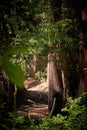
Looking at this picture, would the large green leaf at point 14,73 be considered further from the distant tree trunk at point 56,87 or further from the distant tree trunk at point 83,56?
the distant tree trunk at point 56,87

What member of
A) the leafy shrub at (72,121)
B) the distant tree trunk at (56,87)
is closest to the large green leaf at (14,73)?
the leafy shrub at (72,121)

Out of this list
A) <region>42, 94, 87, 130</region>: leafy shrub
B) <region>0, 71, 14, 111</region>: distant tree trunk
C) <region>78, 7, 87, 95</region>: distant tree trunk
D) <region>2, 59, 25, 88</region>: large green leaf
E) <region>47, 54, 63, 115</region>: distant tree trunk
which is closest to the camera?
<region>2, 59, 25, 88</region>: large green leaf

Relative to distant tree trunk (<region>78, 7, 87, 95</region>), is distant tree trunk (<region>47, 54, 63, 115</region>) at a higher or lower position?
lower

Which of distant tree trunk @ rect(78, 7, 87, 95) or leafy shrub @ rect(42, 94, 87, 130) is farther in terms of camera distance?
distant tree trunk @ rect(78, 7, 87, 95)

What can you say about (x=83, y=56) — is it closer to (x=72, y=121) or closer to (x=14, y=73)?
(x=72, y=121)

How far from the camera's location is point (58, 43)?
923 cm

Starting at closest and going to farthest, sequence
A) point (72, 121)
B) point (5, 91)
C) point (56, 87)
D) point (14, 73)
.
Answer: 1. point (14, 73)
2. point (72, 121)
3. point (5, 91)
4. point (56, 87)

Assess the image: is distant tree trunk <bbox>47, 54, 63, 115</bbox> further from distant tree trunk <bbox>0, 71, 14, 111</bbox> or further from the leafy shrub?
the leafy shrub

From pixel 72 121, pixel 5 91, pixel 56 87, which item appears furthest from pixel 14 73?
pixel 56 87

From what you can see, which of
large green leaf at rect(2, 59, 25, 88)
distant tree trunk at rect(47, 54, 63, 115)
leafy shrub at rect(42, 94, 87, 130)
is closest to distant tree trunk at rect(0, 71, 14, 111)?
distant tree trunk at rect(47, 54, 63, 115)

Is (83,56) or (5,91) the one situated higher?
(83,56)

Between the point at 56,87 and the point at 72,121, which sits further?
the point at 56,87

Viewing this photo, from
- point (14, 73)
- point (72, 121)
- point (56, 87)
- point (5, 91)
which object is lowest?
point (56, 87)

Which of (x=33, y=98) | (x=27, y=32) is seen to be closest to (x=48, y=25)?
(x=27, y=32)
